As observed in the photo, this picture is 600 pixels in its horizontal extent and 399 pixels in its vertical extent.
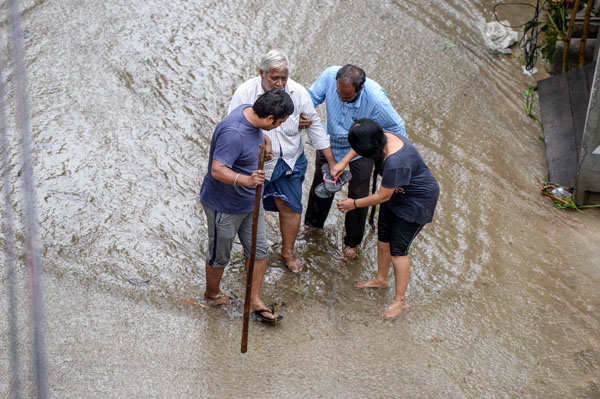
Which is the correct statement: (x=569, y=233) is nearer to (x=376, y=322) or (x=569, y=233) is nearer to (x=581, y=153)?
(x=581, y=153)

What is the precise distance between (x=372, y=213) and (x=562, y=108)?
2.67 m

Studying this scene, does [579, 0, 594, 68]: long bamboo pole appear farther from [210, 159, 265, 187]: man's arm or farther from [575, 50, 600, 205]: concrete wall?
[210, 159, 265, 187]: man's arm

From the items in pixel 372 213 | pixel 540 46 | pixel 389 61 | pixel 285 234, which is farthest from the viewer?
pixel 540 46

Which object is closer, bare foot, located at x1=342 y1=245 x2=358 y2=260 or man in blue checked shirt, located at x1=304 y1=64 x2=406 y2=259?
man in blue checked shirt, located at x1=304 y1=64 x2=406 y2=259

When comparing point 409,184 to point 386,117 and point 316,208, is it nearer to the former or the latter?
point 386,117

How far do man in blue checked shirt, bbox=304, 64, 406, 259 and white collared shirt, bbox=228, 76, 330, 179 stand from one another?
0.65ft

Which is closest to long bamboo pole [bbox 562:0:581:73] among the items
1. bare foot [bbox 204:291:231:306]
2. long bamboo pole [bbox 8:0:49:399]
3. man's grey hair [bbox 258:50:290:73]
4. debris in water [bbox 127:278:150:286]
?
man's grey hair [bbox 258:50:290:73]

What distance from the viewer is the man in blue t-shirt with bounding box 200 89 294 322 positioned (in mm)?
2812

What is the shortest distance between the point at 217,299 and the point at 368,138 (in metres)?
1.39

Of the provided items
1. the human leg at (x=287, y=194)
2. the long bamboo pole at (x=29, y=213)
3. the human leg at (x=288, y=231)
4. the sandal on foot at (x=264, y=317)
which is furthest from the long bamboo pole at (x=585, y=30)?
the long bamboo pole at (x=29, y=213)

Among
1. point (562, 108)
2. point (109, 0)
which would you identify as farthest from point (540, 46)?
point (109, 0)

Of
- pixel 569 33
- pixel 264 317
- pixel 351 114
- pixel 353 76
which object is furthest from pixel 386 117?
pixel 569 33

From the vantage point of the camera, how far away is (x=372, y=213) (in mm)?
4344

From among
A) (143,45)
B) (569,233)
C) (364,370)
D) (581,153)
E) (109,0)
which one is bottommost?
(364,370)
